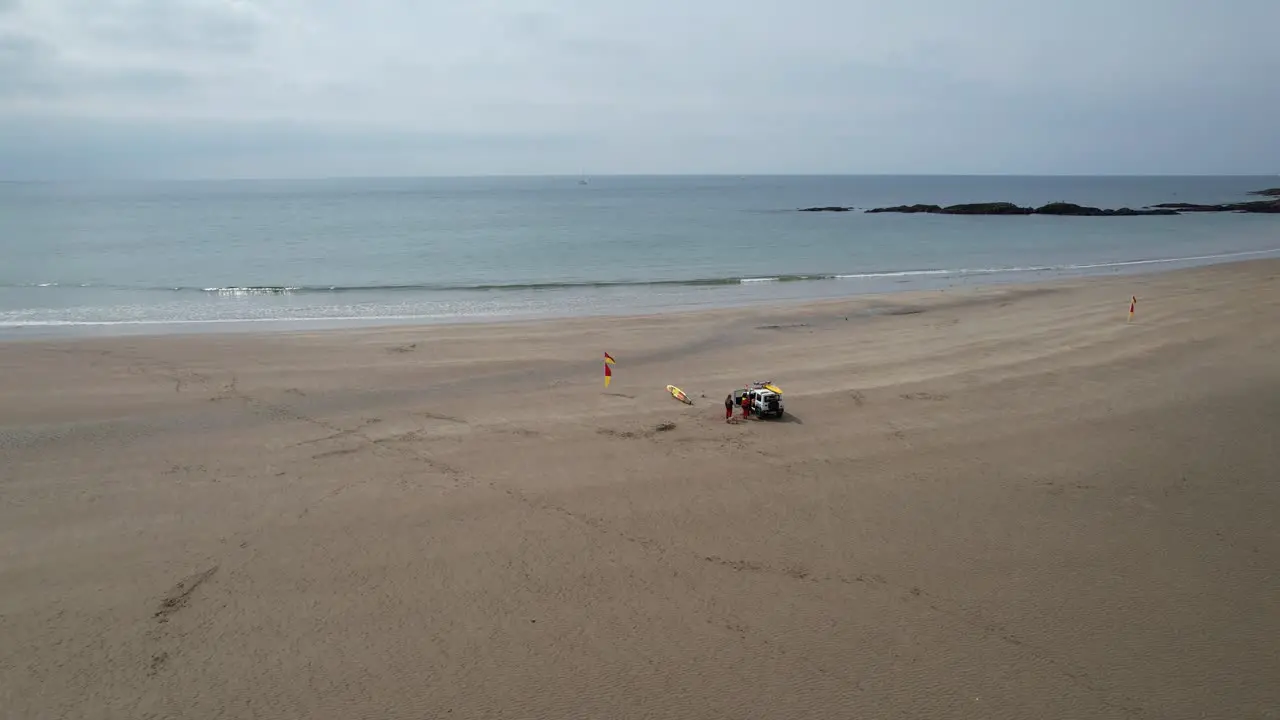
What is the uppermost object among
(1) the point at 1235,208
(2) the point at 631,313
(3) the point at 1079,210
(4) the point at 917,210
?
(4) the point at 917,210

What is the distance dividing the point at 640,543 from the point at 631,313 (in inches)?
805

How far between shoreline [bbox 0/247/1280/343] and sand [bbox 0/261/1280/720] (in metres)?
7.35

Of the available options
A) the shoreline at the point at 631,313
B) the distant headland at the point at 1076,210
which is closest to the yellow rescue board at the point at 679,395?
the shoreline at the point at 631,313

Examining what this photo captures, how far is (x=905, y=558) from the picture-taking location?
373 inches

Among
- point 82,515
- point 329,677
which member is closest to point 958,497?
point 329,677

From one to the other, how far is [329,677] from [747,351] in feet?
53.1

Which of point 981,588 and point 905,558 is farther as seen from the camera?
point 905,558

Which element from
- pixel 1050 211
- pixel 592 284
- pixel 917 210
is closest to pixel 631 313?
pixel 592 284

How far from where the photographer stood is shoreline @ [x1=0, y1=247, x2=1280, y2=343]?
25.7m

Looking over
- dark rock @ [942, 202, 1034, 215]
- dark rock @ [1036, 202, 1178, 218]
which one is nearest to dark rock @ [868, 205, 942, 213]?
dark rock @ [942, 202, 1034, 215]

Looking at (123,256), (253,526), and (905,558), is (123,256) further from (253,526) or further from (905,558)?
(905,558)

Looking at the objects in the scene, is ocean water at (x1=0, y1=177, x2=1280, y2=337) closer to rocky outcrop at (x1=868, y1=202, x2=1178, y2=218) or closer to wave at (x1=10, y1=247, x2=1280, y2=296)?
wave at (x1=10, y1=247, x2=1280, y2=296)

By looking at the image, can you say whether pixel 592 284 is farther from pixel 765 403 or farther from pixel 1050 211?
pixel 1050 211

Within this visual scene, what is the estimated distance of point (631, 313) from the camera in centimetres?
2984
